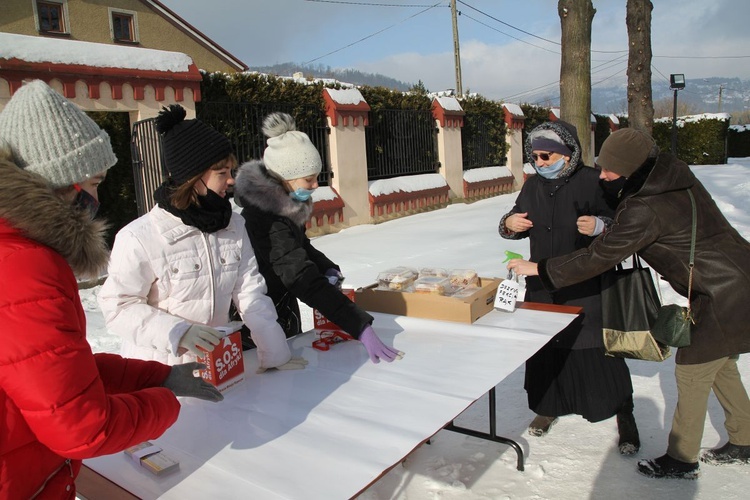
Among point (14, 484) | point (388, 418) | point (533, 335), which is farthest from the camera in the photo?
point (533, 335)

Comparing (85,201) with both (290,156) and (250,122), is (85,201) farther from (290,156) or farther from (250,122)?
(250,122)

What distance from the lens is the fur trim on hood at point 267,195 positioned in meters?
2.47

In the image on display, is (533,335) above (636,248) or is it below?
below

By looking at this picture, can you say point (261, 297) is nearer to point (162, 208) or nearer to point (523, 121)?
point (162, 208)

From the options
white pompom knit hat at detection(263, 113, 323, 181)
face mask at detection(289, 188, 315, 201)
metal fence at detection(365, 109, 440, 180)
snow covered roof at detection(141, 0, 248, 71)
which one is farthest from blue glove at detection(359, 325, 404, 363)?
snow covered roof at detection(141, 0, 248, 71)

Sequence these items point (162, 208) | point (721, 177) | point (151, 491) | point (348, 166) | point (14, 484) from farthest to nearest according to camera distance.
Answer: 1. point (721, 177)
2. point (348, 166)
3. point (162, 208)
4. point (151, 491)
5. point (14, 484)

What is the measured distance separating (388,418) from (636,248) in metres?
1.45

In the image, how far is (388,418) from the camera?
1734mm

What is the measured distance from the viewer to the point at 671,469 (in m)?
2.68

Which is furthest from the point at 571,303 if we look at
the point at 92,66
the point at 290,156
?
the point at 92,66

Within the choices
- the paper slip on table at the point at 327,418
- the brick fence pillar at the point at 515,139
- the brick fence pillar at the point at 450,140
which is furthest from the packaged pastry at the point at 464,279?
the brick fence pillar at the point at 515,139

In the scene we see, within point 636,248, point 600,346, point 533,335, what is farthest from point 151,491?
point 600,346

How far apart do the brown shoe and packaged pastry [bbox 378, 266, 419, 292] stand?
1107 mm

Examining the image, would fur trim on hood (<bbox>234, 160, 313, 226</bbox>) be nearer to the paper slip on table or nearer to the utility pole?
the paper slip on table
